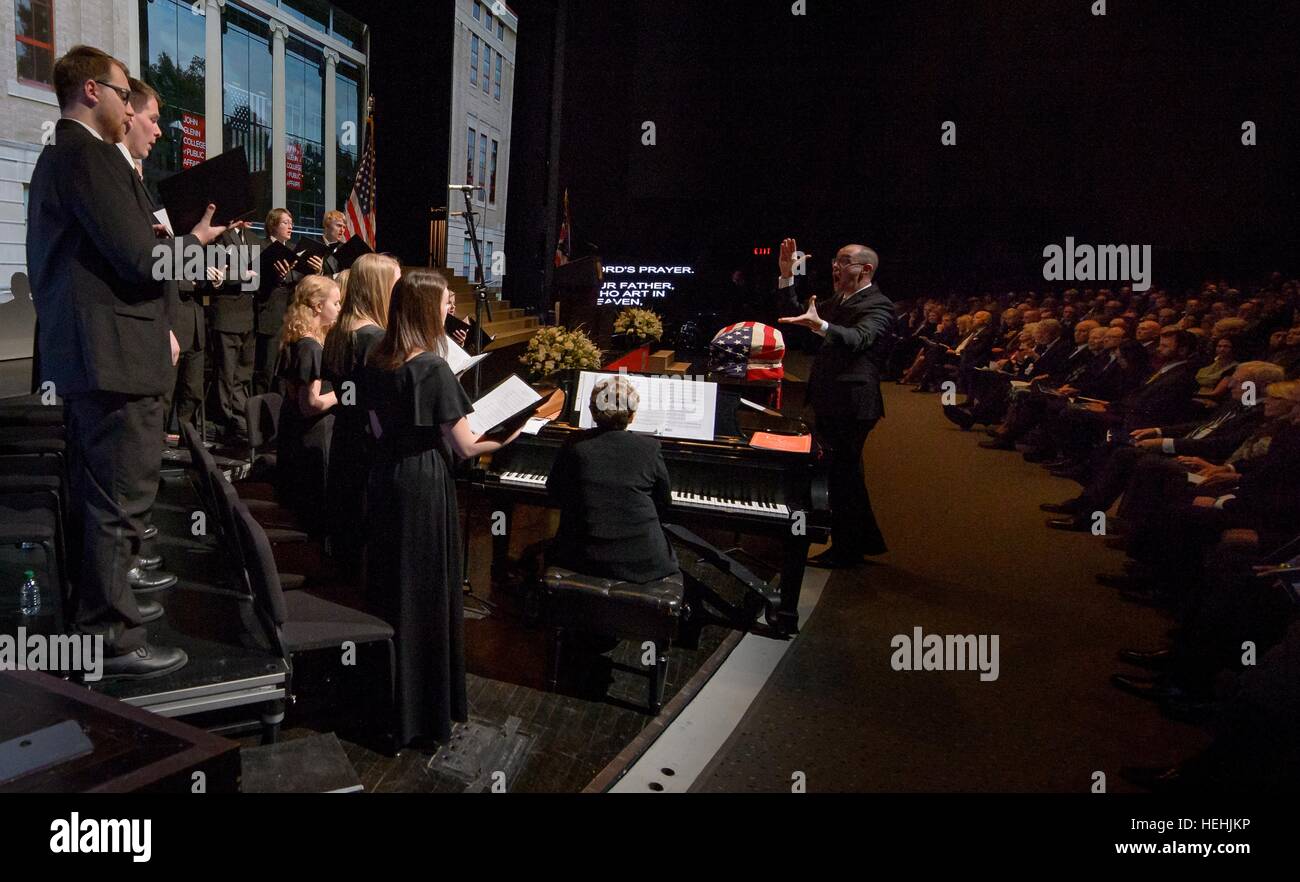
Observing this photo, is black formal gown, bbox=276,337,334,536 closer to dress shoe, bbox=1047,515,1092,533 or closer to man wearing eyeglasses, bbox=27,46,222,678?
man wearing eyeglasses, bbox=27,46,222,678

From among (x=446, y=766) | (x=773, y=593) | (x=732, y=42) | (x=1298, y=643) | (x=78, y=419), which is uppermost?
(x=732, y=42)

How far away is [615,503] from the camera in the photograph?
9.61 ft

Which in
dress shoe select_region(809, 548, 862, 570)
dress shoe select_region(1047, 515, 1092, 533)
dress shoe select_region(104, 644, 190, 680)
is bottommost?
dress shoe select_region(809, 548, 862, 570)

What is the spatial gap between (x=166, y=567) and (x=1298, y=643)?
385 centimetres

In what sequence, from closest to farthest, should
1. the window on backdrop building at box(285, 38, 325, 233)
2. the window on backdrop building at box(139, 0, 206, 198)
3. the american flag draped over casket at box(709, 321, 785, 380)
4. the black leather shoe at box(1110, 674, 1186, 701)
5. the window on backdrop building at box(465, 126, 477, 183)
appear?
the black leather shoe at box(1110, 674, 1186, 701) < the american flag draped over casket at box(709, 321, 785, 380) < the window on backdrop building at box(139, 0, 206, 198) < the window on backdrop building at box(285, 38, 325, 233) < the window on backdrop building at box(465, 126, 477, 183)

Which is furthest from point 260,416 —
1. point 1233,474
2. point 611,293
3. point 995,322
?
point 611,293

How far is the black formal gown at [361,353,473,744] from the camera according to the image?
2486 mm

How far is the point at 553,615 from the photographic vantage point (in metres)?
2.95

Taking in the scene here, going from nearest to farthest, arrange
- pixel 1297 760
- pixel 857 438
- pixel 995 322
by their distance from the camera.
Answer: pixel 1297 760, pixel 857 438, pixel 995 322

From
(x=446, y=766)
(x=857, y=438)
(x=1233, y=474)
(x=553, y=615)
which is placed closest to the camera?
(x=446, y=766)

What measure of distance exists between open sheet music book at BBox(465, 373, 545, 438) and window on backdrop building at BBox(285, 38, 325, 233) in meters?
11.4

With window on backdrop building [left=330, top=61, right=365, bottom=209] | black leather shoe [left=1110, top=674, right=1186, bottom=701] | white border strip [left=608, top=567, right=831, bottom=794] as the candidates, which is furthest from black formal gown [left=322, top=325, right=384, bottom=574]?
window on backdrop building [left=330, top=61, right=365, bottom=209]

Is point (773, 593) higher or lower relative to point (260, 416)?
lower
